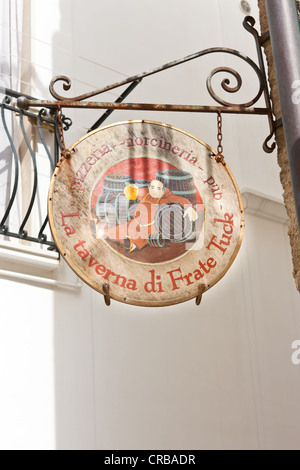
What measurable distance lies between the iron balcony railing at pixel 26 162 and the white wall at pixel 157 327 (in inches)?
9.4

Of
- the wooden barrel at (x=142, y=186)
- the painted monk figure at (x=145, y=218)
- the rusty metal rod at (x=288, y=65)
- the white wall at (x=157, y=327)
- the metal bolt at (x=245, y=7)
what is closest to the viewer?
the rusty metal rod at (x=288, y=65)

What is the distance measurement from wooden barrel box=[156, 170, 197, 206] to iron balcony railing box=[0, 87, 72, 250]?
1418 mm

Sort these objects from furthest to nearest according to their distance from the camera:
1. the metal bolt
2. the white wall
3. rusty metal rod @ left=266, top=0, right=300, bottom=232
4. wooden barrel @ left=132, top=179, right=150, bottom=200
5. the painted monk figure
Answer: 1. the metal bolt
2. the white wall
3. wooden barrel @ left=132, top=179, right=150, bottom=200
4. the painted monk figure
5. rusty metal rod @ left=266, top=0, right=300, bottom=232

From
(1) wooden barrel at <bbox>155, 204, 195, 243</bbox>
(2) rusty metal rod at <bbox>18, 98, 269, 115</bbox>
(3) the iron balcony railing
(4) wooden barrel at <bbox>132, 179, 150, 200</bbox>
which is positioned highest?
(3) the iron balcony railing

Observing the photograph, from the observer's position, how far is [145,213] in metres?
3.64

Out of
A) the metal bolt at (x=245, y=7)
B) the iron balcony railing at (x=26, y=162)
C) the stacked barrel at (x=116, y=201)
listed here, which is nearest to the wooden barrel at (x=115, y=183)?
the stacked barrel at (x=116, y=201)

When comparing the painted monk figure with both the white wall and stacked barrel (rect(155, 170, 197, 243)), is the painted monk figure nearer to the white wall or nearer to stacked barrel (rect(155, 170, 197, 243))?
stacked barrel (rect(155, 170, 197, 243))

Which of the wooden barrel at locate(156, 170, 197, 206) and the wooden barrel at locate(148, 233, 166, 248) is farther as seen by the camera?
the wooden barrel at locate(156, 170, 197, 206)

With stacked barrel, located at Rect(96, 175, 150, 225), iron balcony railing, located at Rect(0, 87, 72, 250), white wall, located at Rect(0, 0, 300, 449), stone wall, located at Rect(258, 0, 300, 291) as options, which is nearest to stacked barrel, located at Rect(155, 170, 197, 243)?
stacked barrel, located at Rect(96, 175, 150, 225)

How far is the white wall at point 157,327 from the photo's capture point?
4.84 m

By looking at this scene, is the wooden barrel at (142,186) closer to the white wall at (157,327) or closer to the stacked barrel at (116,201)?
the stacked barrel at (116,201)

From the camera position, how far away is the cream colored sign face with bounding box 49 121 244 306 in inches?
136

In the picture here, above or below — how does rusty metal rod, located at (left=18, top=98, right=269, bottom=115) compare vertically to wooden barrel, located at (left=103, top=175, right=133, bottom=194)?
above

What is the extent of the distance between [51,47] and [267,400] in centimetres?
298
